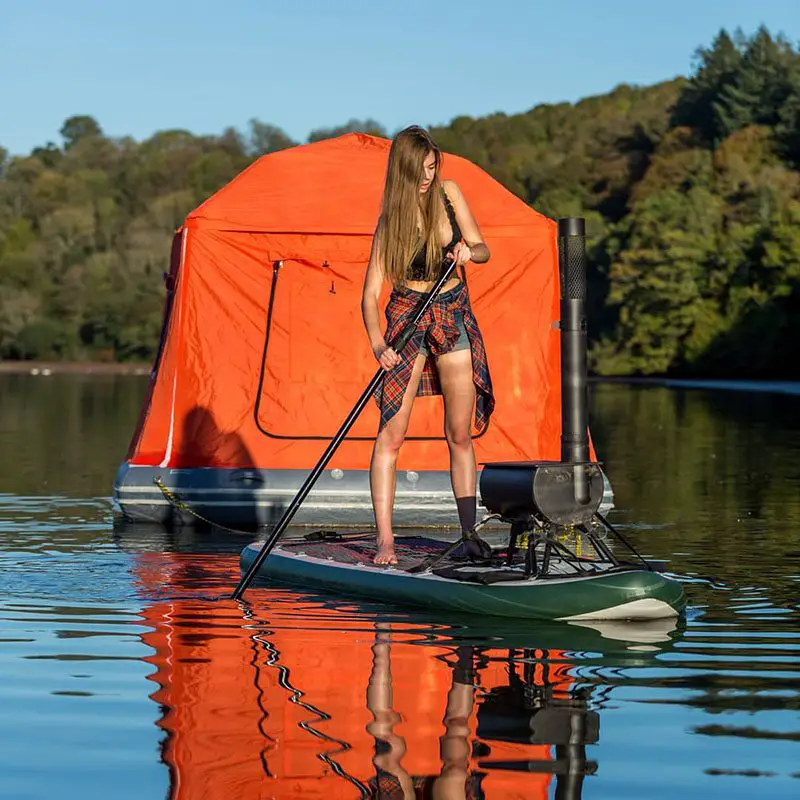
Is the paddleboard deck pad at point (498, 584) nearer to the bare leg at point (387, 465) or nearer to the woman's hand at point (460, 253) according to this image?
the bare leg at point (387, 465)

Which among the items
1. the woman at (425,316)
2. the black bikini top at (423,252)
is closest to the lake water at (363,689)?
the woman at (425,316)

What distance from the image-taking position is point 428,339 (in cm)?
751

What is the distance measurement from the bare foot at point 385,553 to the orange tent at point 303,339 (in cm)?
348

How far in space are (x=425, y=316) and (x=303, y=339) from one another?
162 inches

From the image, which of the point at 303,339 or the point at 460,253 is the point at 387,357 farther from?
the point at 303,339

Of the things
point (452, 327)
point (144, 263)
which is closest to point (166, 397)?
point (452, 327)

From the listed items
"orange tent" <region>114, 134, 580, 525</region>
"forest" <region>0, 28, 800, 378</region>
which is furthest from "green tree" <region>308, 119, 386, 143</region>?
"orange tent" <region>114, 134, 580, 525</region>

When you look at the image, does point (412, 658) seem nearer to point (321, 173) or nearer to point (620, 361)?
point (321, 173)

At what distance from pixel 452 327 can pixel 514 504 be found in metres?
0.95

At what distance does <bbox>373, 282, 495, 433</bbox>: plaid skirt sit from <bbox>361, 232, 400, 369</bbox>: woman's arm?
10cm

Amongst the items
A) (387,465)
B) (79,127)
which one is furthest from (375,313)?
(79,127)

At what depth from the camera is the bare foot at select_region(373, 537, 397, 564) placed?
24.9ft

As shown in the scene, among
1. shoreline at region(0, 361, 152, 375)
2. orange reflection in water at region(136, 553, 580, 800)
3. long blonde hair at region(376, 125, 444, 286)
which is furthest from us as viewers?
shoreline at region(0, 361, 152, 375)

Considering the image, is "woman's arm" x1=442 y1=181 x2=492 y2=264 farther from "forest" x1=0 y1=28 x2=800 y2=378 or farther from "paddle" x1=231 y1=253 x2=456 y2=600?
"forest" x1=0 y1=28 x2=800 y2=378
